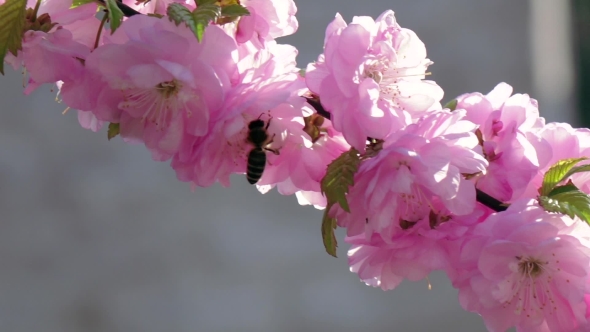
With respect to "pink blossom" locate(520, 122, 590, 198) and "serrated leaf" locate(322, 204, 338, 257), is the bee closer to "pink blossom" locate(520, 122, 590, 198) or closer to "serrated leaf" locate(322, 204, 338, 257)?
"serrated leaf" locate(322, 204, 338, 257)

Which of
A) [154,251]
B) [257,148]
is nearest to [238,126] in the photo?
[257,148]

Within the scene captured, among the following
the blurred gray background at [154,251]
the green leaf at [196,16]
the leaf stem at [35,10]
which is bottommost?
the blurred gray background at [154,251]

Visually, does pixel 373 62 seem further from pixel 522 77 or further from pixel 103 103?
pixel 522 77

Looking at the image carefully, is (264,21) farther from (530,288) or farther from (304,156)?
(530,288)

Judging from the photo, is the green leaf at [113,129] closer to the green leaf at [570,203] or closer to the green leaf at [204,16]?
the green leaf at [204,16]

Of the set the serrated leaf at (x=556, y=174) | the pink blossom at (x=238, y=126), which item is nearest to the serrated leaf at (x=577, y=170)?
the serrated leaf at (x=556, y=174)
